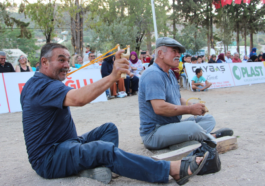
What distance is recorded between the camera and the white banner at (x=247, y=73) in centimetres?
1252

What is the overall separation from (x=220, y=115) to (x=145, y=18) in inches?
981

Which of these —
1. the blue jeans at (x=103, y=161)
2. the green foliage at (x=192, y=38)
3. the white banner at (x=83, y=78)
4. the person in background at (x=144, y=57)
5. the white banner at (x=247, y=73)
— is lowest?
the white banner at (x=247, y=73)

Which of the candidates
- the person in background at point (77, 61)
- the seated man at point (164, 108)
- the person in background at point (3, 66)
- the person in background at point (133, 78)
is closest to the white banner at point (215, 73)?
the person in background at point (133, 78)

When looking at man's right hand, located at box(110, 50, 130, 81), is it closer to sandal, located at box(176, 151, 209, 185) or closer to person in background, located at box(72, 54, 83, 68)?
sandal, located at box(176, 151, 209, 185)

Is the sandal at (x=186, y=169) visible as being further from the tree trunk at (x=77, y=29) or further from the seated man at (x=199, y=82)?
the tree trunk at (x=77, y=29)

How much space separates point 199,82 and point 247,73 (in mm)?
3908

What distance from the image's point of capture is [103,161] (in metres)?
2.42

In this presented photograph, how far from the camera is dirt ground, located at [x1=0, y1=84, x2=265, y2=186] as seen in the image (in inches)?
101

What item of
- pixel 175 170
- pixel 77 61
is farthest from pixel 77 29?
pixel 175 170

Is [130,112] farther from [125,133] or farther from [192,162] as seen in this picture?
[192,162]

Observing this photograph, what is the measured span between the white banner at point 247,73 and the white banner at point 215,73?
41 centimetres

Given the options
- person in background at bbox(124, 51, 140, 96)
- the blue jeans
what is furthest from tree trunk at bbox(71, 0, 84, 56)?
the blue jeans

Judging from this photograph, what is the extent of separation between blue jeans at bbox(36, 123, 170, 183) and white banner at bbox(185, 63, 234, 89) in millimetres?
9239

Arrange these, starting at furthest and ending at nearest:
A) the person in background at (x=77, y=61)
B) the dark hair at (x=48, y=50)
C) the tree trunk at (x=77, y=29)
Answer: the tree trunk at (x=77, y=29) → the person in background at (x=77, y=61) → the dark hair at (x=48, y=50)
